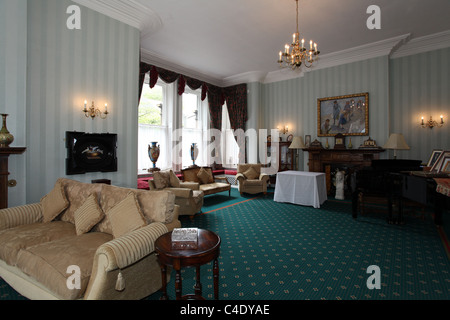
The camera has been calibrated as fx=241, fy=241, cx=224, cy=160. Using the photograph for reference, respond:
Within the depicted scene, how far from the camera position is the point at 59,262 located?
1.97 m

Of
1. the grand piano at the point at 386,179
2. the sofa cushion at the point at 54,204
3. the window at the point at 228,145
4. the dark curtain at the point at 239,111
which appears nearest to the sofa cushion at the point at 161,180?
the sofa cushion at the point at 54,204

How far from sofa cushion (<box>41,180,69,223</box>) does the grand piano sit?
4.56 metres

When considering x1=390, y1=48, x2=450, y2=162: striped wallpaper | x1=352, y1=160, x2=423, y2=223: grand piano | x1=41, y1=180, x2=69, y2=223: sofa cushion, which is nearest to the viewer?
x1=41, y1=180, x2=69, y2=223: sofa cushion

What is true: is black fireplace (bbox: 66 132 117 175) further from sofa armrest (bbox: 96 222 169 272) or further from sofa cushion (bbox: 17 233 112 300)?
sofa armrest (bbox: 96 222 169 272)

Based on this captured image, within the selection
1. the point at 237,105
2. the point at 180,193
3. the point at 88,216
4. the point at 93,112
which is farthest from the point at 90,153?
the point at 237,105

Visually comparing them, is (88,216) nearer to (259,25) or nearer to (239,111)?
(259,25)

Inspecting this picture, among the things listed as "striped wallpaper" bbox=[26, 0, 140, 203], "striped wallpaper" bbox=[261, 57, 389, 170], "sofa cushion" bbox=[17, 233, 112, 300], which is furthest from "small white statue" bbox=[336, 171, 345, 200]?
"sofa cushion" bbox=[17, 233, 112, 300]

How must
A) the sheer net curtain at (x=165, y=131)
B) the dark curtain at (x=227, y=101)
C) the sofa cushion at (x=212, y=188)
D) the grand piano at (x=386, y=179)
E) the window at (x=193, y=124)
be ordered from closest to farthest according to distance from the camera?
1. the grand piano at (x=386, y=179)
2. the sofa cushion at (x=212, y=188)
3. the sheer net curtain at (x=165, y=131)
4. the window at (x=193, y=124)
5. the dark curtain at (x=227, y=101)

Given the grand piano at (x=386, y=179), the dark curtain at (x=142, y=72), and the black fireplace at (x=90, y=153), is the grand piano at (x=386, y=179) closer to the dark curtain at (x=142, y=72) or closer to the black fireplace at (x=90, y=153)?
the black fireplace at (x=90, y=153)

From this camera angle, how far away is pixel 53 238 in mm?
2500

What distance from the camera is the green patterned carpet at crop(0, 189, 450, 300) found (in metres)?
2.35

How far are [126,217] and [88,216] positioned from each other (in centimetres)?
58

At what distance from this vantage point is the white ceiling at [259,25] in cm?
453

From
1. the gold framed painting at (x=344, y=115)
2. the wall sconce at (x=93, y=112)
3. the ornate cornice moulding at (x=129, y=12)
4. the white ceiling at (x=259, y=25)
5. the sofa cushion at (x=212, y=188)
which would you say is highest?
the white ceiling at (x=259, y=25)
